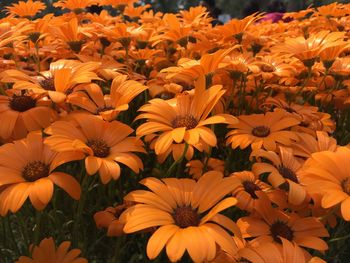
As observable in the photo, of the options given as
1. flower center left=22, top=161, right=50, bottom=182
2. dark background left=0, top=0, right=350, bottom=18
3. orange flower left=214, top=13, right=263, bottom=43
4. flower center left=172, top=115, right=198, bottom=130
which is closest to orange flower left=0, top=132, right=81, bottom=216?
flower center left=22, top=161, right=50, bottom=182

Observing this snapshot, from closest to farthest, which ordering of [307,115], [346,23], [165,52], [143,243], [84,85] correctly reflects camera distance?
1. [84,85]
2. [143,243]
3. [307,115]
4. [165,52]
5. [346,23]

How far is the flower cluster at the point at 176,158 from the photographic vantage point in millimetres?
1062

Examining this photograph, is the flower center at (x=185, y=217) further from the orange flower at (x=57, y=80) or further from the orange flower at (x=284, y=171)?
the orange flower at (x=57, y=80)

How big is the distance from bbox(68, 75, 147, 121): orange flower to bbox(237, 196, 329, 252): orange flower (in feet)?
1.80

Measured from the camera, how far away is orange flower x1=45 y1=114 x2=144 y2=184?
44.0 inches

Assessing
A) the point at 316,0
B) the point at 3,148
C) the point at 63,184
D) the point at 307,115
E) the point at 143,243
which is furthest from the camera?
the point at 316,0

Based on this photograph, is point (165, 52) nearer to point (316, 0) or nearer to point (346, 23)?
point (346, 23)

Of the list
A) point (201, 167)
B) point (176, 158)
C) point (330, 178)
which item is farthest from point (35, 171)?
point (330, 178)

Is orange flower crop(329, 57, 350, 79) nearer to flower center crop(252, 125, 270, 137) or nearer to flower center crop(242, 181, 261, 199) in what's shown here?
flower center crop(252, 125, 270, 137)

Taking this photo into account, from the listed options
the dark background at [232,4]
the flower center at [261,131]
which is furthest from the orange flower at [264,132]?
the dark background at [232,4]

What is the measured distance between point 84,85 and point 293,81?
1.06 m

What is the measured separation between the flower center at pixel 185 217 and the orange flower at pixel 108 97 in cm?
40

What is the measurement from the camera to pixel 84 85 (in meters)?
1.41

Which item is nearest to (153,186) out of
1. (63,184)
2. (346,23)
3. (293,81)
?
(63,184)
